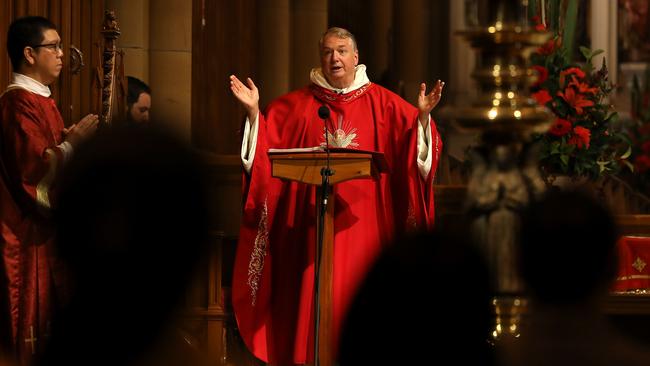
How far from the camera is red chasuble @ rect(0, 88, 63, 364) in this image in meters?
6.17

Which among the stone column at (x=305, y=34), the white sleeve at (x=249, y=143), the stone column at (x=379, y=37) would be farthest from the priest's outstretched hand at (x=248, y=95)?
the stone column at (x=379, y=37)

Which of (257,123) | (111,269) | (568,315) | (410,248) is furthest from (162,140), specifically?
(257,123)

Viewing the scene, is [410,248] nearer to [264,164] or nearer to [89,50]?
[264,164]

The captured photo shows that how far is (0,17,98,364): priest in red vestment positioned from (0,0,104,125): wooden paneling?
1199mm

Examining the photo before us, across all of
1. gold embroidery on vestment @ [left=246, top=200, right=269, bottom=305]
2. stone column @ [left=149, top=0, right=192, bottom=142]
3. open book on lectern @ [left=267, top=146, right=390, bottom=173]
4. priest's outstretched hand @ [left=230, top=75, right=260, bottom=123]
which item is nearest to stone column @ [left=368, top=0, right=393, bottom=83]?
stone column @ [left=149, top=0, right=192, bottom=142]

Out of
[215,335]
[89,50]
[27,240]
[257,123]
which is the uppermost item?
[89,50]

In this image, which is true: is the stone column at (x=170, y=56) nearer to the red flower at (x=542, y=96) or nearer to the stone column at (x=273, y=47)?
the stone column at (x=273, y=47)

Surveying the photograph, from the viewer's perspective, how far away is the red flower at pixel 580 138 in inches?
305

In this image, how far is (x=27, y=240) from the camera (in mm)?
6211

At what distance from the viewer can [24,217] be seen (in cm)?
619

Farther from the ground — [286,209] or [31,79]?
[31,79]

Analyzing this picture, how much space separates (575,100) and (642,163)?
14.9ft

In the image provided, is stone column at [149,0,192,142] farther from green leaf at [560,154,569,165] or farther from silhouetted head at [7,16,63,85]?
silhouetted head at [7,16,63,85]

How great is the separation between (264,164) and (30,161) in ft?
4.60
